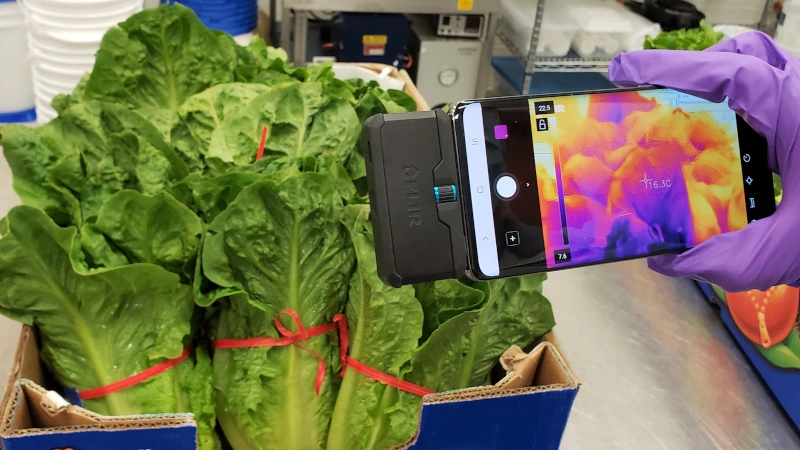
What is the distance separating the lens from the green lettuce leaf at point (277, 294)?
0.64 meters

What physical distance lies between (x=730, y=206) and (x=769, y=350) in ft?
1.68

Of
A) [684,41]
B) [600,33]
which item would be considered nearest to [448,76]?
[600,33]

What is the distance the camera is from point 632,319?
1.13 m

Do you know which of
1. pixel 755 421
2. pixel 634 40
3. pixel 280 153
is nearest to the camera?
pixel 280 153

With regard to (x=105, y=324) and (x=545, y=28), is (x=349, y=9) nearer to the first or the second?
(x=545, y=28)

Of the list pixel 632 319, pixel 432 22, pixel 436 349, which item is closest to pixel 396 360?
pixel 436 349

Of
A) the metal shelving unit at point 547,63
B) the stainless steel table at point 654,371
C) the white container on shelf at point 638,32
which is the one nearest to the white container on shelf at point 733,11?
the white container on shelf at point 638,32

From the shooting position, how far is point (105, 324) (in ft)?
A: 2.12

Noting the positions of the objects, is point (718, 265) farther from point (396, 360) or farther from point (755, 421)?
point (755, 421)

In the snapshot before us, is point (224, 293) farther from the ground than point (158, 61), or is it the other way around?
point (158, 61)

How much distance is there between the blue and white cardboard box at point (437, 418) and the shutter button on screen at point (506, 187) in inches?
8.1

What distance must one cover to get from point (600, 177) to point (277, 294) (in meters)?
0.35

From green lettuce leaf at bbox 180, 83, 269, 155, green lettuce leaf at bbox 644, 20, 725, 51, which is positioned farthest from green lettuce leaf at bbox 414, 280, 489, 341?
green lettuce leaf at bbox 644, 20, 725, 51

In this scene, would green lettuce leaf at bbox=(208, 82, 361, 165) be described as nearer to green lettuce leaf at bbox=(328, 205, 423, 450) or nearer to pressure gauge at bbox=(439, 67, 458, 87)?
green lettuce leaf at bbox=(328, 205, 423, 450)
